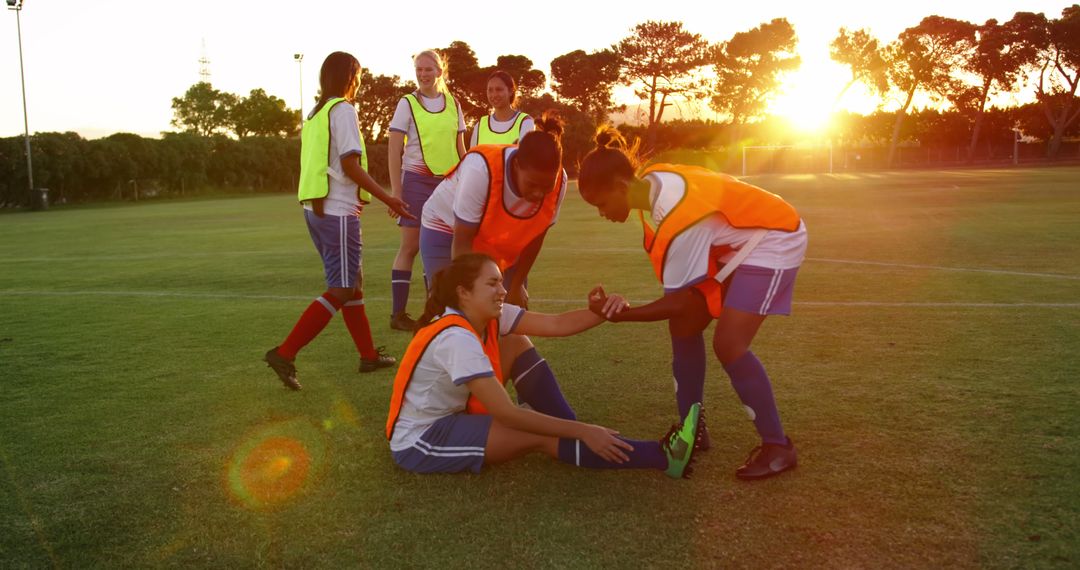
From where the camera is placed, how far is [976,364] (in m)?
5.41

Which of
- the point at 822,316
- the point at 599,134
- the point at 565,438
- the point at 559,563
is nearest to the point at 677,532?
the point at 559,563

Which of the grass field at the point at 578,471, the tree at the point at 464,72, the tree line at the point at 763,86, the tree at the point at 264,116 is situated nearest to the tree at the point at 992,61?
the tree line at the point at 763,86

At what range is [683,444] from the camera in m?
3.55

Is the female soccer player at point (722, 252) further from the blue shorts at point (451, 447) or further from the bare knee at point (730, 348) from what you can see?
the blue shorts at point (451, 447)

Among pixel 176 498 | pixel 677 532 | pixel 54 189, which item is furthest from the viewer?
pixel 54 189

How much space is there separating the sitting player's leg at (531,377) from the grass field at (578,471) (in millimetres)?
309

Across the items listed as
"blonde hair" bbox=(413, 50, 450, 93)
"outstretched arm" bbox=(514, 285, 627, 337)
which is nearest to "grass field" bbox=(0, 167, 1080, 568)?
"outstretched arm" bbox=(514, 285, 627, 337)

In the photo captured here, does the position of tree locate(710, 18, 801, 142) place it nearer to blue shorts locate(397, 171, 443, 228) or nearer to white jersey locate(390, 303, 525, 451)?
blue shorts locate(397, 171, 443, 228)

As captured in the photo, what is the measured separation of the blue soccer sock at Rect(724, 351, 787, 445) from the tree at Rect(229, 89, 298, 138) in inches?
3120

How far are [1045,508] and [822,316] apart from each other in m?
4.09

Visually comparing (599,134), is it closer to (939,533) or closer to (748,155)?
(939,533)

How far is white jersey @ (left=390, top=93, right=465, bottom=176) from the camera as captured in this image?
24.6ft

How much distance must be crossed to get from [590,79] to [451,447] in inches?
2837

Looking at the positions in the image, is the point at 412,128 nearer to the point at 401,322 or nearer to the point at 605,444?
the point at 401,322
